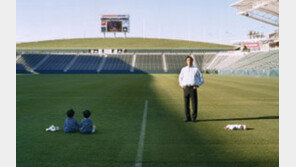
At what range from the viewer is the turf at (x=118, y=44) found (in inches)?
5187

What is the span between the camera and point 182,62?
99.5 meters

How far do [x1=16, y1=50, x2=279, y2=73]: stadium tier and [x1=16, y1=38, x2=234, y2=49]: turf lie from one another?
25153mm

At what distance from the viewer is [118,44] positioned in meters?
134

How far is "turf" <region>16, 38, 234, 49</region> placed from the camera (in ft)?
432

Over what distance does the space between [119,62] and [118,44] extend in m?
36.8

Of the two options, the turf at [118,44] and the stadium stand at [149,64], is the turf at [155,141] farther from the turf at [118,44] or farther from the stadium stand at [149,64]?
the turf at [118,44]

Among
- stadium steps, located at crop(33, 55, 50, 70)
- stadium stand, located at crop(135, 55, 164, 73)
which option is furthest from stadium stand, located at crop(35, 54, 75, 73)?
stadium stand, located at crop(135, 55, 164, 73)

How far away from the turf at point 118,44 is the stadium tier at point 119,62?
82.5ft

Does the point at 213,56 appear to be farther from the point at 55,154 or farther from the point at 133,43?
the point at 55,154

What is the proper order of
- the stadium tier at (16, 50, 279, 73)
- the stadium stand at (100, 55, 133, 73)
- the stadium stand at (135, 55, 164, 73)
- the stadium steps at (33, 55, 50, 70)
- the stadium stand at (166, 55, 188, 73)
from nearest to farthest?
the stadium tier at (16, 50, 279, 73)
the stadium stand at (100, 55, 133, 73)
the stadium steps at (33, 55, 50, 70)
the stadium stand at (135, 55, 164, 73)
the stadium stand at (166, 55, 188, 73)

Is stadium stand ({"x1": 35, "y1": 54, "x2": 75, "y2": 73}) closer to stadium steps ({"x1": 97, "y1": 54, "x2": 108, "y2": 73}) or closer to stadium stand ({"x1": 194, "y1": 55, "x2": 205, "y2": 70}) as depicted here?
stadium steps ({"x1": 97, "y1": 54, "x2": 108, "y2": 73})

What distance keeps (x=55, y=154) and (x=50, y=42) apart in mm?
144169

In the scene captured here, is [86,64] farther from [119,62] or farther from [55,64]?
[119,62]

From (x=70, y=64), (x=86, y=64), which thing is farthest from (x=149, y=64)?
(x=70, y=64)
